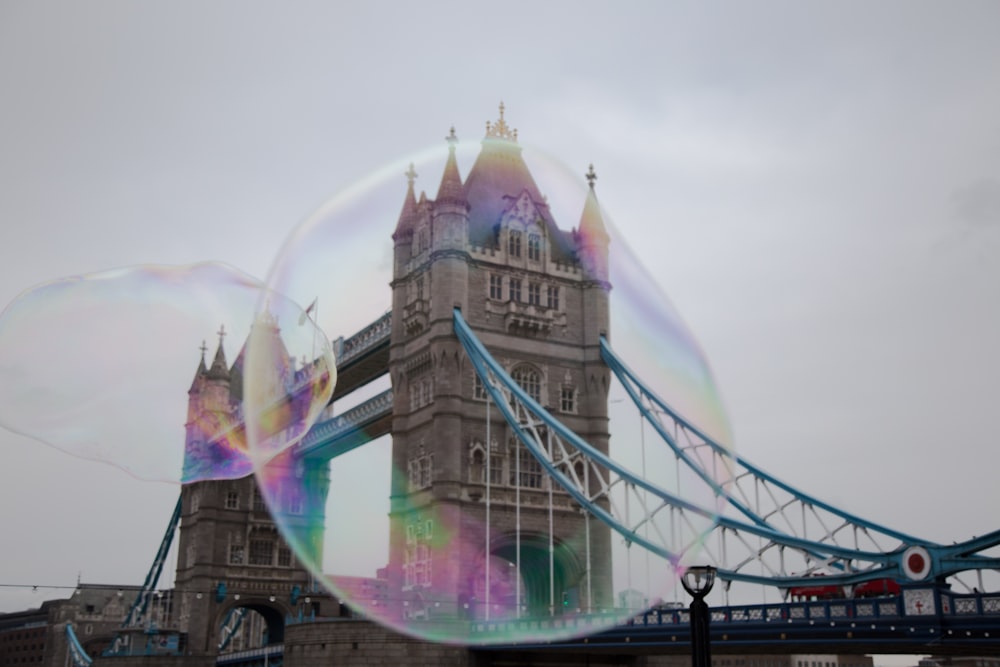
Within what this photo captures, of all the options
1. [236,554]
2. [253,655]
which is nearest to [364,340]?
[253,655]

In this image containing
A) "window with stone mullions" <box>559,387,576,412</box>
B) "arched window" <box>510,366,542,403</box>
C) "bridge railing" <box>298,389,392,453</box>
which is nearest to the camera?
"arched window" <box>510,366,542,403</box>

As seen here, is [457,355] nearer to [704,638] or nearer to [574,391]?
[574,391]

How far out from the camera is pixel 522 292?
4950cm

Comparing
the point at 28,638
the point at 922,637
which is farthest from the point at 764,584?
the point at 28,638

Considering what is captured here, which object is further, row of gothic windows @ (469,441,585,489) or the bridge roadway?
row of gothic windows @ (469,441,585,489)

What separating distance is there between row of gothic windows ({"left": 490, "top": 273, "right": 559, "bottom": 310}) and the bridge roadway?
52.8 feet

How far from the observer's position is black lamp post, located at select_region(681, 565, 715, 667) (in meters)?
15.0

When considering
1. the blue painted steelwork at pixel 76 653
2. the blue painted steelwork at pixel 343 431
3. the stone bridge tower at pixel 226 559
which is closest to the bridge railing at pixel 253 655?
the stone bridge tower at pixel 226 559

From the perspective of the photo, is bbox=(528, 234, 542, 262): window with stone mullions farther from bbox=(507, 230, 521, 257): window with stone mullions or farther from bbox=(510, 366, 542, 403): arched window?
bbox=(510, 366, 542, 403): arched window

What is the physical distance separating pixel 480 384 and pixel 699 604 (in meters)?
32.8

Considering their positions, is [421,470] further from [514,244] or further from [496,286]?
[514,244]

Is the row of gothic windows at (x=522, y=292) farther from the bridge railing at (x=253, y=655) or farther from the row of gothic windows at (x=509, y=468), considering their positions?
the bridge railing at (x=253, y=655)

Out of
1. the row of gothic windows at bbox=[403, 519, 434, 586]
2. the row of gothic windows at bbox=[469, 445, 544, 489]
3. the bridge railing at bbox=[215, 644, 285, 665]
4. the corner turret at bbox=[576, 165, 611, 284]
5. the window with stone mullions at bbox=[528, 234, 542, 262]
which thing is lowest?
the bridge railing at bbox=[215, 644, 285, 665]

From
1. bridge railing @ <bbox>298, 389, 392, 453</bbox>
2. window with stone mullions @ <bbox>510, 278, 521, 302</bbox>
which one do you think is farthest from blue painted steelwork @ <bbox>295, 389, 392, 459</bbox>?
window with stone mullions @ <bbox>510, 278, 521, 302</bbox>
